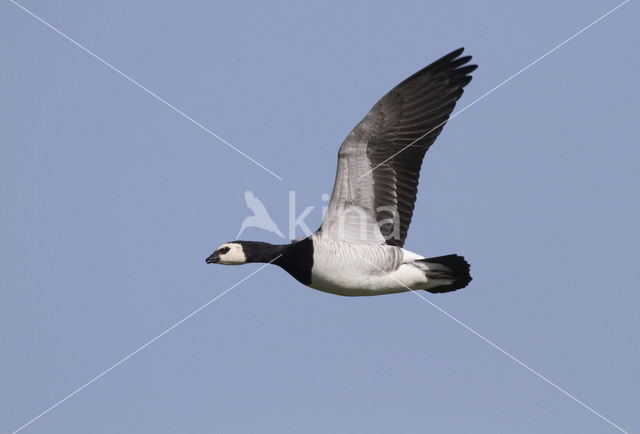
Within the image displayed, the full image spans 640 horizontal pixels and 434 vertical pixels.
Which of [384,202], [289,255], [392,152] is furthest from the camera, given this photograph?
[289,255]

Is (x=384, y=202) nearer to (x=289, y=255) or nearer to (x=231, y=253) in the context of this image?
(x=289, y=255)

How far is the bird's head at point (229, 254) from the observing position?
16.4m

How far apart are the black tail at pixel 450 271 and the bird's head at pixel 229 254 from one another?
2.39 meters

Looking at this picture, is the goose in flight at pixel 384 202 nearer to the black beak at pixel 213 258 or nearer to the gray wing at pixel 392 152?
the gray wing at pixel 392 152

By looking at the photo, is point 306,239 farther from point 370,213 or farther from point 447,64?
point 447,64

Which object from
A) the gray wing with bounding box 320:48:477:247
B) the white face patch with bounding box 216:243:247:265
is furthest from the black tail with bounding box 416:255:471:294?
the white face patch with bounding box 216:243:247:265

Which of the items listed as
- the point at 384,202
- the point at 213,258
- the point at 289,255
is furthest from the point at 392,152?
the point at 213,258

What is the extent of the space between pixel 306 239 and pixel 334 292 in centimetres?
77

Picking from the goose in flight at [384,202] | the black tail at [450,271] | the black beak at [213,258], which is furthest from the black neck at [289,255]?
the black tail at [450,271]

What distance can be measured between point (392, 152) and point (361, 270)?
1.53m

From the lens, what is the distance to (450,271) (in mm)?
15867

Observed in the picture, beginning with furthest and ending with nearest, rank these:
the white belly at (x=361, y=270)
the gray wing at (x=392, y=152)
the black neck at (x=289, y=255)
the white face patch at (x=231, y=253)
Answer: the white face patch at (x=231, y=253) → the black neck at (x=289, y=255) → the white belly at (x=361, y=270) → the gray wing at (x=392, y=152)

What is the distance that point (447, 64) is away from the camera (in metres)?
15.6

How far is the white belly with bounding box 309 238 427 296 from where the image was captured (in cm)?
1563
